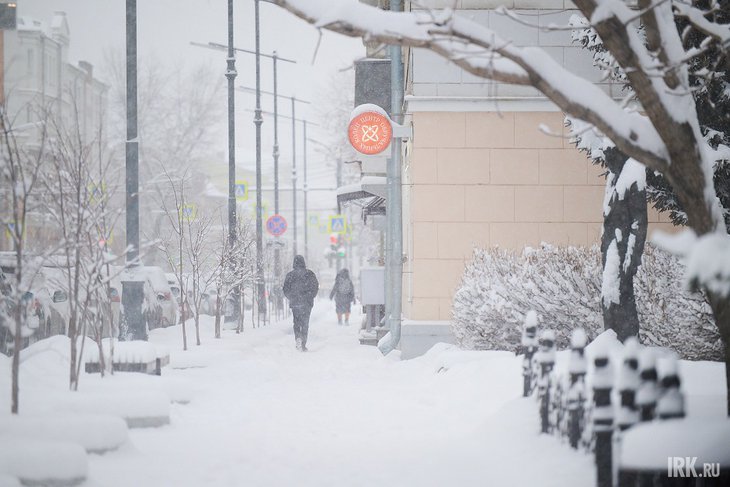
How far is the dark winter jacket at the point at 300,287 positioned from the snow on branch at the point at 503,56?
43.8 feet

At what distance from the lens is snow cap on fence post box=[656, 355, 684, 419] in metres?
4.75

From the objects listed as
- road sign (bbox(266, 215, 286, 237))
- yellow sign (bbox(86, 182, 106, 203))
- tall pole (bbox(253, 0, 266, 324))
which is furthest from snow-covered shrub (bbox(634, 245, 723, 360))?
road sign (bbox(266, 215, 286, 237))

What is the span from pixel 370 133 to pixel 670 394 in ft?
39.8

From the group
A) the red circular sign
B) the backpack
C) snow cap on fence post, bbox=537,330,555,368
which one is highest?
the red circular sign

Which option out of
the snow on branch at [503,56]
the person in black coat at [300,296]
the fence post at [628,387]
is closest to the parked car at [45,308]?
the person in black coat at [300,296]

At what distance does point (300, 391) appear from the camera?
11742 mm

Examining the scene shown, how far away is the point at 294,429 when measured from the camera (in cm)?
863

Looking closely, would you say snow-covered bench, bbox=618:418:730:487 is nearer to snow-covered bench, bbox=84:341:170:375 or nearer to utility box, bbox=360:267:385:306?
snow-covered bench, bbox=84:341:170:375

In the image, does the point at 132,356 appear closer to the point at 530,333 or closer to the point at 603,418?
the point at 530,333

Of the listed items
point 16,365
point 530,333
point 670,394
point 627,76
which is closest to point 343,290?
point 530,333

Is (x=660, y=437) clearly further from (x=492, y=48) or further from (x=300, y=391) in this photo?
(x=300, y=391)

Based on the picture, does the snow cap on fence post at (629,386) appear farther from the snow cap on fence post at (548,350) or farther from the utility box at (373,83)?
the utility box at (373,83)

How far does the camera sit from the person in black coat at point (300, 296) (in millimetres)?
18719

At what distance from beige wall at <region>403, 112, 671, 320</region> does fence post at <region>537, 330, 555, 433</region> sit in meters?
7.70
